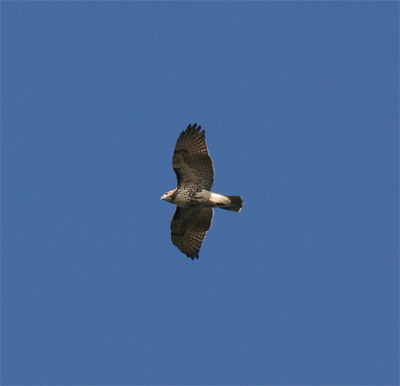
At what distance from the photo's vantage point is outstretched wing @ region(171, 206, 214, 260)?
23297 millimetres

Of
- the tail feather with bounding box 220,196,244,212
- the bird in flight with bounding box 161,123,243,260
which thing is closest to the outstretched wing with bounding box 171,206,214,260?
the bird in flight with bounding box 161,123,243,260

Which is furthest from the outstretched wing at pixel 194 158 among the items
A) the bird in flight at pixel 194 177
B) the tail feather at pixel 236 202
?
the tail feather at pixel 236 202

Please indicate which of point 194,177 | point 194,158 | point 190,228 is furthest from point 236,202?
point 190,228

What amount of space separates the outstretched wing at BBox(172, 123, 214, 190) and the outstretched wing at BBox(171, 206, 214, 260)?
1239 millimetres

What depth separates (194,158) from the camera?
22.1 metres

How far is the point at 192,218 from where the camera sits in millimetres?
23359

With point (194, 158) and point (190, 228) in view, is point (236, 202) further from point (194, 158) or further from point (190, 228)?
point (190, 228)

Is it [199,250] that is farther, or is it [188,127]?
[199,250]

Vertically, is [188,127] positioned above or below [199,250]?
above

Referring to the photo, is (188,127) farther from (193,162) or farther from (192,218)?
(192,218)

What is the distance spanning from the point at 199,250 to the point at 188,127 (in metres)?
3.62

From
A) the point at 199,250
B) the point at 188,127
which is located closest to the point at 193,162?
the point at 188,127

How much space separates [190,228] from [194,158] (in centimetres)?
232

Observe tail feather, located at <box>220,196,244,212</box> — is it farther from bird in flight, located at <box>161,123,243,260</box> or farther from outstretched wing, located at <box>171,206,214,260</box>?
outstretched wing, located at <box>171,206,214,260</box>
